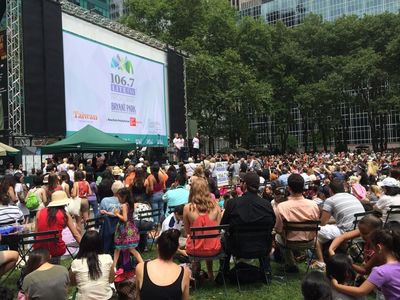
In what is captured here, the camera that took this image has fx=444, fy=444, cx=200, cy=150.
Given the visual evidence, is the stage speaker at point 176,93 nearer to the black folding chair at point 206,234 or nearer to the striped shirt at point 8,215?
the striped shirt at point 8,215

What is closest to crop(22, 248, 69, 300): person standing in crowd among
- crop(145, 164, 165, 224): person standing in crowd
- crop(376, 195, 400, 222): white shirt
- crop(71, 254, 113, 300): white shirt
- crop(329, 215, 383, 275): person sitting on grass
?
crop(71, 254, 113, 300): white shirt

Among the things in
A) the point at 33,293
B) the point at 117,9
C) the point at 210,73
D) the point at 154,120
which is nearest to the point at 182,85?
the point at 154,120

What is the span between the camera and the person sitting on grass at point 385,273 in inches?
133

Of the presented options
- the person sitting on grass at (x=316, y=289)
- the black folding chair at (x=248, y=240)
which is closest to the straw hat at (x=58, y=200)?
the black folding chair at (x=248, y=240)

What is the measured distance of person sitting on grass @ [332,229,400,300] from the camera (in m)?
3.38

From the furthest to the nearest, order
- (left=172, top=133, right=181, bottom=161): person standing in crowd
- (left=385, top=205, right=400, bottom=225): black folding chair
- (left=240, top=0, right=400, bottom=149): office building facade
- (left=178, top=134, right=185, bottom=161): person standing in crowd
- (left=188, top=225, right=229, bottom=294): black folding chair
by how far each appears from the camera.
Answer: (left=240, top=0, right=400, bottom=149): office building facade → (left=178, top=134, right=185, bottom=161): person standing in crowd → (left=172, top=133, right=181, bottom=161): person standing in crowd → (left=385, top=205, right=400, bottom=225): black folding chair → (left=188, top=225, right=229, bottom=294): black folding chair

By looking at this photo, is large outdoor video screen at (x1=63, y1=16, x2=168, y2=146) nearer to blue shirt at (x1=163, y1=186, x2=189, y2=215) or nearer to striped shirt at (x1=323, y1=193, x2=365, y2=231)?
blue shirt at (x1=163, y1=186, x2=189, y2=215)

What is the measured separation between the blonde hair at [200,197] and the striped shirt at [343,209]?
1.70 metres

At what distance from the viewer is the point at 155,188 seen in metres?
9.93

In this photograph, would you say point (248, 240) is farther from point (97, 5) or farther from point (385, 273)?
point (97, 5)

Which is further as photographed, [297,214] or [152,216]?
[152,216]

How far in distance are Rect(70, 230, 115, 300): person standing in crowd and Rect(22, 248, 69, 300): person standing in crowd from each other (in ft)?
1.09

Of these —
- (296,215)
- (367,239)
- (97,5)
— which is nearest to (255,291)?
(296,215)

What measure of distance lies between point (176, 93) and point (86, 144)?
512 inches
